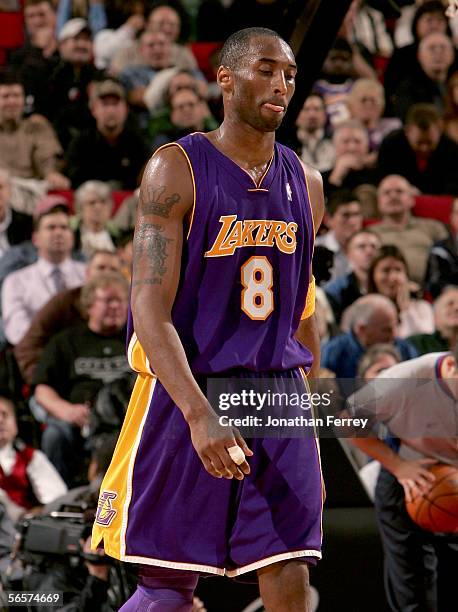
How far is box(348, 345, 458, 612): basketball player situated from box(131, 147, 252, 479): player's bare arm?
1.74 meters

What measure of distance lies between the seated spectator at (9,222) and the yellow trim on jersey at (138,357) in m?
→ 4.76

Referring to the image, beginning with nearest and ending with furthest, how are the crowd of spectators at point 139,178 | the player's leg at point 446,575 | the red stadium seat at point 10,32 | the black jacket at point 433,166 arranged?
the player's leg at point 446,575, the crowd of spectators at point 139,178, the black jacket at point 433,166, the red stadium seat at point 10,32

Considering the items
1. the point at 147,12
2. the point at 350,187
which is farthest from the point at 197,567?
the point at 147,12

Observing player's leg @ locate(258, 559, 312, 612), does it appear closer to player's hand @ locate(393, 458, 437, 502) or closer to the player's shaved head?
the player's shaved head

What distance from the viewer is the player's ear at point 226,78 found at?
10.8ft

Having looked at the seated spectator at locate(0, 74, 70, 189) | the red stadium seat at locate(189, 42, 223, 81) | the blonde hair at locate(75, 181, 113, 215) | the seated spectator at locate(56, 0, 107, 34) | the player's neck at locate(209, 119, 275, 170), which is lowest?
the player's neck at locate(209, 119, 275, 170)

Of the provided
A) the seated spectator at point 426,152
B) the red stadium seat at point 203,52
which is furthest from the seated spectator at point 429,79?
the red stadium seat at point 203,52

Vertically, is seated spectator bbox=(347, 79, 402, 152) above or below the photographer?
above

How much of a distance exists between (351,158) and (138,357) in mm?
5952

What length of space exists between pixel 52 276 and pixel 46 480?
5.91 feet

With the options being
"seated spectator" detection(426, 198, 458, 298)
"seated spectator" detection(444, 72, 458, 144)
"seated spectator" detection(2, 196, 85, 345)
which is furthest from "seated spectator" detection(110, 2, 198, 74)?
"seated spectator" detection(426, 198, 458, 298)

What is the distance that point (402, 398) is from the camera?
16.0ft

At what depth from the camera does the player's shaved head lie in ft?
10.7

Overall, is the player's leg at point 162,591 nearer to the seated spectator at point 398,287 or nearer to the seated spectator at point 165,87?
the seated spectator at point 398,287
